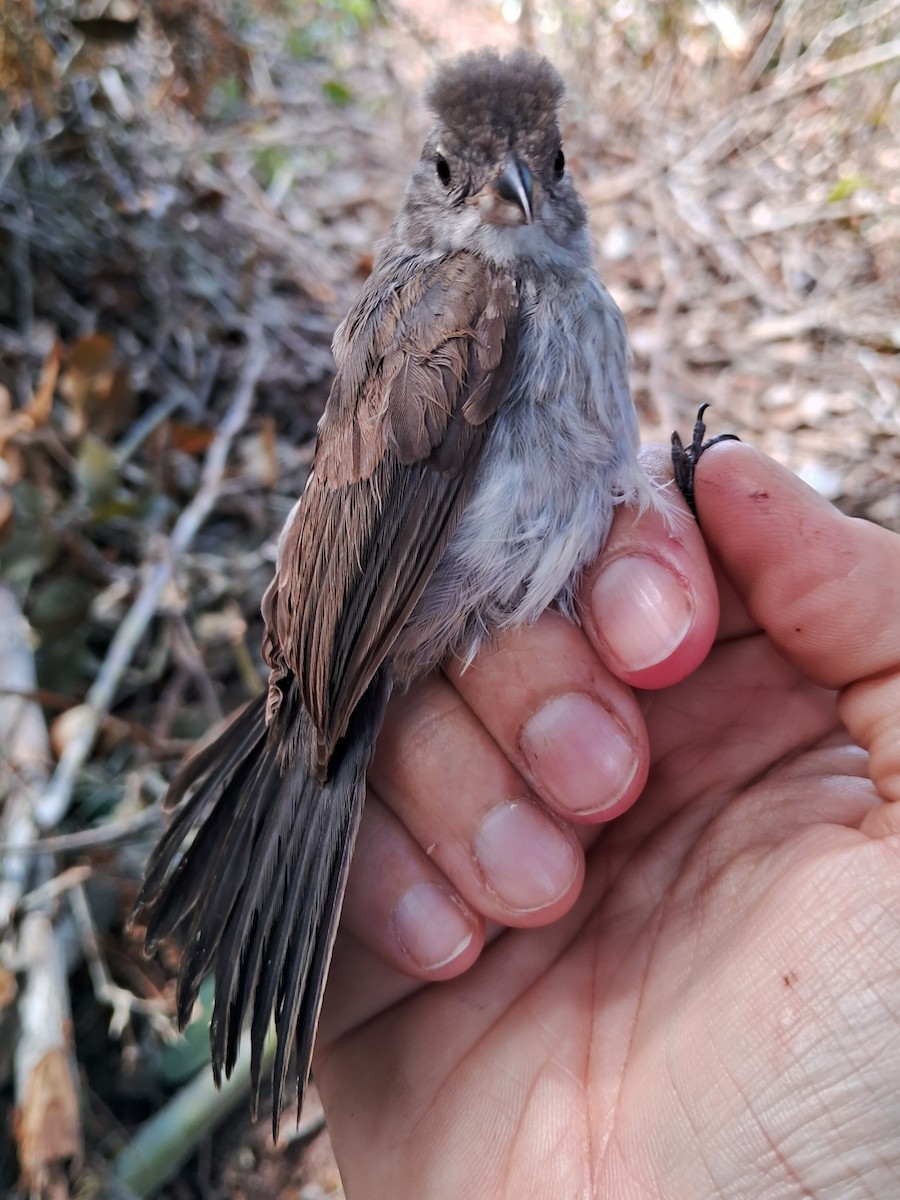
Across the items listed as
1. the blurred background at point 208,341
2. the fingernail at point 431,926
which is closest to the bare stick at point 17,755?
the blurred background at point 208,341

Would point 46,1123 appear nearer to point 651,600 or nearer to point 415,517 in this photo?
point 415,517

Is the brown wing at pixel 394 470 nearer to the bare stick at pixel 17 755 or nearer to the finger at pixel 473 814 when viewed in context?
the finger at pixel 473 814

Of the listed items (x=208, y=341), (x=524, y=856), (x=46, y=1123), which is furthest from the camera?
(x=208, y=341)

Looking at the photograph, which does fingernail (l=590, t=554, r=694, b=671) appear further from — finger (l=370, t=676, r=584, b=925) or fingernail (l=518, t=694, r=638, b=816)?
finger (l=370, t=676, r=584, b=925)

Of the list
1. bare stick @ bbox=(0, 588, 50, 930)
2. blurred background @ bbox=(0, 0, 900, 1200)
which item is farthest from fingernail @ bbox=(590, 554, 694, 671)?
bare stick @ bbox=(0, 588, 50, 930)

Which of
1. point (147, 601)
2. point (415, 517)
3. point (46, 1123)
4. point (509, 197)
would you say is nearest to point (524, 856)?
point (415, 517)

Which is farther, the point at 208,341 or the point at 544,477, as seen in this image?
the point at 208,341

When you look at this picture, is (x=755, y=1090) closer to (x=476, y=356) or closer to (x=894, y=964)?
(x=894, y=964)
